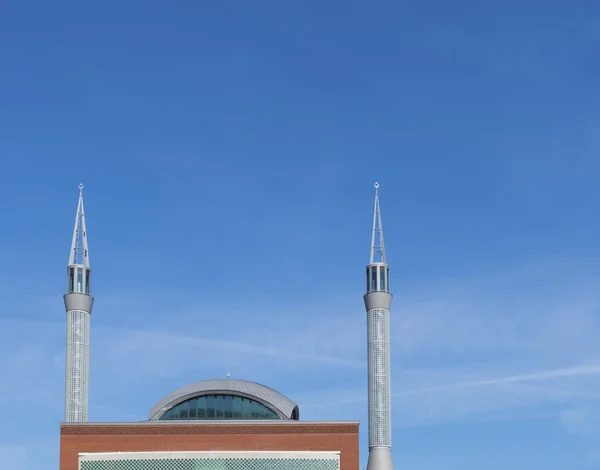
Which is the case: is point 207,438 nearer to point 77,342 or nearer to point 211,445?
point 211,445

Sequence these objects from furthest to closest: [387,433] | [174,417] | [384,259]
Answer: [384,259] < [387,433] < [174,417]

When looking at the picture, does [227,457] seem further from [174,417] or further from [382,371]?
[382,371]

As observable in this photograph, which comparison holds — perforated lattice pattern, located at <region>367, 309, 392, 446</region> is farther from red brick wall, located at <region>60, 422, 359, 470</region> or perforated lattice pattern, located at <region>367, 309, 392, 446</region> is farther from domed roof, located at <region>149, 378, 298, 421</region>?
red brick wall, located at <region>60, 422, 359, 470</region>

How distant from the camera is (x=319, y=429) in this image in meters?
59.1

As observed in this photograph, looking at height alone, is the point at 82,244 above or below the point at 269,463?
above

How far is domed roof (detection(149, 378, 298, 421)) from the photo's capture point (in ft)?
210

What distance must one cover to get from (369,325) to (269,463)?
60.5 ft

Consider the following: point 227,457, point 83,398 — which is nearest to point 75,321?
point 83,398

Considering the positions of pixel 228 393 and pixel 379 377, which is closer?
pixel 228 393

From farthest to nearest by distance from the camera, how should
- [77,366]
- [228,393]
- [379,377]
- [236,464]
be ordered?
[379,377], [77,366], [228,393], [236,464]

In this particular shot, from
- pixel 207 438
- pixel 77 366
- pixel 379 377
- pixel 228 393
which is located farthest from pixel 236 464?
pixel 77 366

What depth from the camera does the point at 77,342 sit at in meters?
73.3

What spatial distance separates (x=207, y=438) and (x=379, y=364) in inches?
718

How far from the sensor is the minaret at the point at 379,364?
Answer: 234 feet
